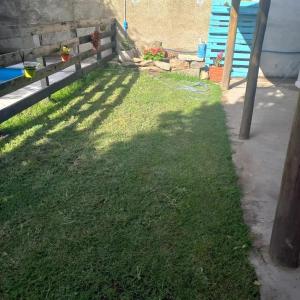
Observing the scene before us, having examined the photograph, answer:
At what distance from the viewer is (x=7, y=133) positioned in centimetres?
459

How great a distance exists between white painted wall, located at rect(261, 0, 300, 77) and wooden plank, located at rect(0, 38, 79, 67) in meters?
5.20

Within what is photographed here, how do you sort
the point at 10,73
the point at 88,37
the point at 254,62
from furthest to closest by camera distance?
the point at 10,73 < the point at 88,37 < the point at 254,62

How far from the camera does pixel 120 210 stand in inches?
119

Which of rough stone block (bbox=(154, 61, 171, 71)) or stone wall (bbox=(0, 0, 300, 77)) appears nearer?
stone wall (bbox=(0, 0, 300, 77))

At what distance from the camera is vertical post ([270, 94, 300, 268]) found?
216 cm

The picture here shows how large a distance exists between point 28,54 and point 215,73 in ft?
15.9

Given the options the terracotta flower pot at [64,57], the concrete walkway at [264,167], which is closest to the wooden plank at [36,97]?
the terracotta flower pot at [64,57]

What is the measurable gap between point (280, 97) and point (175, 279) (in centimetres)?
583

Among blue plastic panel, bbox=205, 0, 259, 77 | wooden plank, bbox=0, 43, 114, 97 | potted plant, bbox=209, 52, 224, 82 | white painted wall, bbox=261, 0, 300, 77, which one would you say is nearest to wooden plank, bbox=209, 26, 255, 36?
blue plastic panel, bbox=205, 0, 259, 77

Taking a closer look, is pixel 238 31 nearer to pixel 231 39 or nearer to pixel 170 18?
pixel 231 39

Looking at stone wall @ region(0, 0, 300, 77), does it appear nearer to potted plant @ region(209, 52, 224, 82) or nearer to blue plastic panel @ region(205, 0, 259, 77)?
blue plastic panel @ region(205, 0, 259, 77)

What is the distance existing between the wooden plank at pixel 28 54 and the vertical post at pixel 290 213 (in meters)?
3.57

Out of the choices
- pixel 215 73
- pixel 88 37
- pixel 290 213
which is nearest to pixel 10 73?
pixel 88 37

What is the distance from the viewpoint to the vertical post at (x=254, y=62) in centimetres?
409
